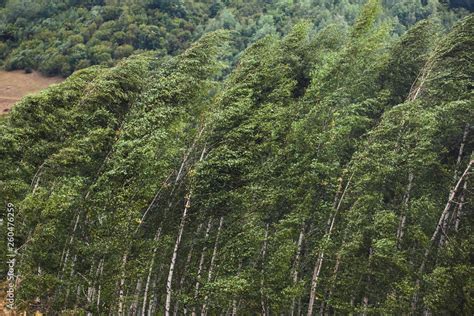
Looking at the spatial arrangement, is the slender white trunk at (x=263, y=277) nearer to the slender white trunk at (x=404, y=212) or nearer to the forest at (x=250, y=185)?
the forest at (x=250, y=185)

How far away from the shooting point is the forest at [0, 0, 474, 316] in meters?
17.3

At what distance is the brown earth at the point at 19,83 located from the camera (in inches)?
3250

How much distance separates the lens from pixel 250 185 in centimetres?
1933

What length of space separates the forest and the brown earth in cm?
6809

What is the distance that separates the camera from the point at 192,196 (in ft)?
64.4

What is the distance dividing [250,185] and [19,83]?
84605 mm

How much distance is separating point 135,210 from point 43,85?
79.8 metres

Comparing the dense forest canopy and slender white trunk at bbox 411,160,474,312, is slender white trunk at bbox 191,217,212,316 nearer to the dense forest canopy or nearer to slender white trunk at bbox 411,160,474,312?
slender white trunk at bbox 411,160,474,312

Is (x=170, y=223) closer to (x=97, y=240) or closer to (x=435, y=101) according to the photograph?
(x=97, y=240)

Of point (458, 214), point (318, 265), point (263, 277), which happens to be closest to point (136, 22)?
point (263, 277)

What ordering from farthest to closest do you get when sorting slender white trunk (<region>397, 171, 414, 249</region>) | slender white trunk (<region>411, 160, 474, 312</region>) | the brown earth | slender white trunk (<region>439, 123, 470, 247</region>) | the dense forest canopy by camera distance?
the dense forest canopy → the brown earth → slender white trunk (<region>397, 171, 414, 249</region>) → slender white trunk (<region>439, 123, 470, 247</region>) → slender white trunk (<region>411, 160, 474, 312</region>)

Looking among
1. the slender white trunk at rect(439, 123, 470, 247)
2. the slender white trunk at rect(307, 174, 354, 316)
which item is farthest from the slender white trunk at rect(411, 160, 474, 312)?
the slender white trunk at rect(307, 174, 354, 316)

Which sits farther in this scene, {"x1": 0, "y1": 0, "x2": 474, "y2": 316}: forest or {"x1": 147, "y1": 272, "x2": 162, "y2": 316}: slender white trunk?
{"x1": 147, "y1": 272, "x2": 162, "y2": 316}: slender white trunk

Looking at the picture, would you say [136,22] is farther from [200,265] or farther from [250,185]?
[200,265]
